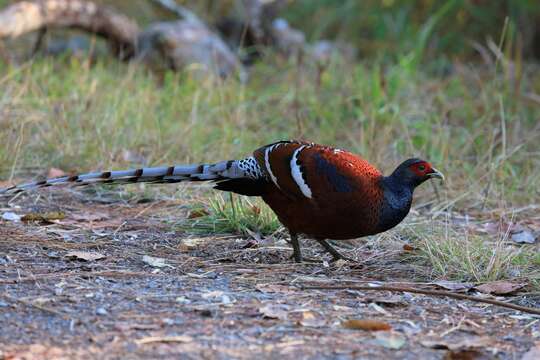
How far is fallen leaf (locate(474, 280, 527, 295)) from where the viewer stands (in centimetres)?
376

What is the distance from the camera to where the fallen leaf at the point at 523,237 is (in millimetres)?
4977

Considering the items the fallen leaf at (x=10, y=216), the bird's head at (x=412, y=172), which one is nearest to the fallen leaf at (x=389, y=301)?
the bird's head at (x=412, y=172)

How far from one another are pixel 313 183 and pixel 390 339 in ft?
3.98

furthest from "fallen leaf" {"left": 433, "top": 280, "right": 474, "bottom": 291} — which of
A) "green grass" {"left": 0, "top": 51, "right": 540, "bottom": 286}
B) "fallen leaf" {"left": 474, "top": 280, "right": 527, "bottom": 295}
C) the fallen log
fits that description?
the fallen log

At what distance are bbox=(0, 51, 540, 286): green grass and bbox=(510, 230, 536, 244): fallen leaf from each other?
0.53 ft

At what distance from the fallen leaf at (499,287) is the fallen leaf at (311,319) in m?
0.91

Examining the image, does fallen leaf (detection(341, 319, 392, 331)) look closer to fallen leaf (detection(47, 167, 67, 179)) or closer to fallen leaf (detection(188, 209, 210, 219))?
fallen leaf (detection(188, 209, 210, 219))

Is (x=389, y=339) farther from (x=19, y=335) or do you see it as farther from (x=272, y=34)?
(x=272, y=34)

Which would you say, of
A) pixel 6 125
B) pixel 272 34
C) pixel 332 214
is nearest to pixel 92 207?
pixel 6 125

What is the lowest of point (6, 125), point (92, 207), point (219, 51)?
Answer: point (92, 207)

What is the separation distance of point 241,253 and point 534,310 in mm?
1483

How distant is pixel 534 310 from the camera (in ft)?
11.2

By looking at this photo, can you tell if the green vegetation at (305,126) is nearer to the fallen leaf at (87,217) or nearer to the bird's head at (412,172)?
the bird's head at (412,172)

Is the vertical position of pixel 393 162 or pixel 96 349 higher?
pixel 393 162
